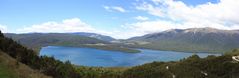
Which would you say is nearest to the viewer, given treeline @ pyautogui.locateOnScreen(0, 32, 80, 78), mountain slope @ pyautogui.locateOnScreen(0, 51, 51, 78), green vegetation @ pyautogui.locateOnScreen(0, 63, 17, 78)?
green vegetation @ pyautogui.locateOnScreen(0, 63, 17, 78)

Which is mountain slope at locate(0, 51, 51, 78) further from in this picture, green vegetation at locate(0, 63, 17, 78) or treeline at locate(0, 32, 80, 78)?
treeline at locate(0, 32, 80, 78)

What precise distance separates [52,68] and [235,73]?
83.7 metres

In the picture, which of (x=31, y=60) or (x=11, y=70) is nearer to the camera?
(x=11, y=70)

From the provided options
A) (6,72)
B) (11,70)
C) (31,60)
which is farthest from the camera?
(31,60)

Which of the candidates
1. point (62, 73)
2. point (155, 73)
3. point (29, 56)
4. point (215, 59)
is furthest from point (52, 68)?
point (215, 59)

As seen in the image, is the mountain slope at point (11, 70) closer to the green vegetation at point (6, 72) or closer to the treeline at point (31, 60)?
the green vegetation at point (6, 72)

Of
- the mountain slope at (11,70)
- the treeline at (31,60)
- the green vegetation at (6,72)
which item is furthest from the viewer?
the treeline at (31,60)

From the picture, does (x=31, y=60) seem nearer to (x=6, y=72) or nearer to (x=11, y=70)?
(x=11, y=70)

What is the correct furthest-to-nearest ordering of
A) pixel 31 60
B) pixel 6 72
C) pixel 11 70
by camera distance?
pixel 31 60, pixel 11 70, pixel 6 72

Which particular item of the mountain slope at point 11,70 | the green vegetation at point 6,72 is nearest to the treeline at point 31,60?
the mountain slope at point 11,70

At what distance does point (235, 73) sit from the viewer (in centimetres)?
9756

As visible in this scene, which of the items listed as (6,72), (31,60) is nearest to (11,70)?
(6,72)

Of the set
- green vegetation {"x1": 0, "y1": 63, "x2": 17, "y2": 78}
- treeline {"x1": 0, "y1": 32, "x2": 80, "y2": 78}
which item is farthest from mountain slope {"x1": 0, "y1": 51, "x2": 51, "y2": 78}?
treeline {"x1": 0, "y1": 32, "x2": 80, "y2": 78}

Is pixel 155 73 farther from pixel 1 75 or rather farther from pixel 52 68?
pixel 1 75
